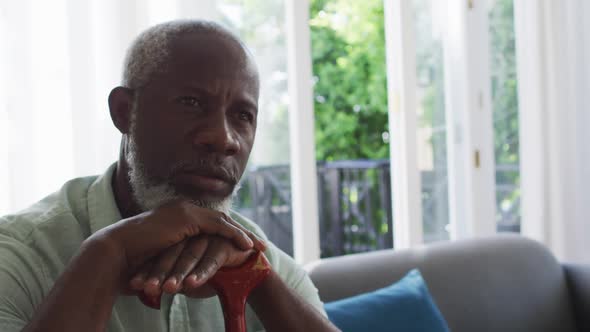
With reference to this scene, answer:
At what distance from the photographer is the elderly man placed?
781 mm

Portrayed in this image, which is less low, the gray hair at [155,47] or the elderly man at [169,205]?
the gray hair at [155,47]

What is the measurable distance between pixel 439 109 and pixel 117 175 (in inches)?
93.6

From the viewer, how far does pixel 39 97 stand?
1.74 metres

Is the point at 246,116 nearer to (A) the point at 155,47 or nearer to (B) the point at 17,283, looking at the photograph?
(A) the point at 155,47

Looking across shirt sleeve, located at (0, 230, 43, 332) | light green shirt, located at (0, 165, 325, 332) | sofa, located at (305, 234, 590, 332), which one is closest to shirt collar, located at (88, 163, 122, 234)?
light green shirt, located at (0, 165, 325, 332)

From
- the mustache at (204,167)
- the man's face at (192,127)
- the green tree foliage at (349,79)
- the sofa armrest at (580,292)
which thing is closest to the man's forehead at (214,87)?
the man's face at (192,127)

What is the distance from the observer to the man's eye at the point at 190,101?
0.93 metres

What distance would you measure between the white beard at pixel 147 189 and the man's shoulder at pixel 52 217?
9 cm

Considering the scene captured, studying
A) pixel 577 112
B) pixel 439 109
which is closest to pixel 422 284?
pixel 439 109

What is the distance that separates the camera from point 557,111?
10.8ft

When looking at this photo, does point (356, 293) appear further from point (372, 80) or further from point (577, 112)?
point (372, 80)

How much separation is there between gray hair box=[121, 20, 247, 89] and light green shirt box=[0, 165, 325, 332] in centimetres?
18

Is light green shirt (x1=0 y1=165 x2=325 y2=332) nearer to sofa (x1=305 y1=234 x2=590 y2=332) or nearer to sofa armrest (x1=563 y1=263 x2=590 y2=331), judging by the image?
sofa (x1=305 y1=234 x2=590 y2=332)

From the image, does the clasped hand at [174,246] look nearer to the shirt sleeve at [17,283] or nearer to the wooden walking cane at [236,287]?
the wooden walking cane at [236,287]
